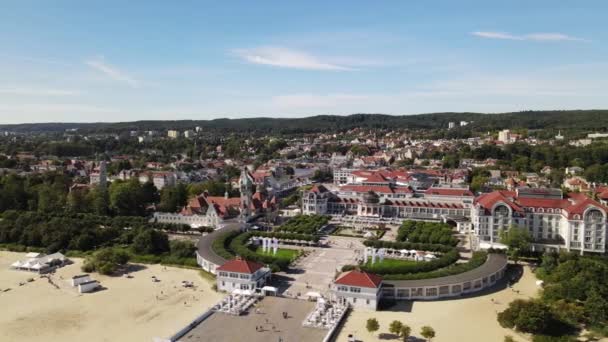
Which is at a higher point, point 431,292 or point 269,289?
point 269,289

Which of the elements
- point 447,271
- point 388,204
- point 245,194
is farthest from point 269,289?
point 388,204

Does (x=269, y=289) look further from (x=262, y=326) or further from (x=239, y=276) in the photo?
(x=262, y=326)

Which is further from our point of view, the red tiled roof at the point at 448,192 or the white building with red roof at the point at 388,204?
the red tiled roof at the point at 448,192

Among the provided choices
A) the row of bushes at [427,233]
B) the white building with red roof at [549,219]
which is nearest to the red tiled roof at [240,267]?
the row of bushes at [427,233]

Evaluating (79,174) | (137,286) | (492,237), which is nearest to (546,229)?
(492,237)

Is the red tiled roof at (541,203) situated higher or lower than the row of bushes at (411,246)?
higher

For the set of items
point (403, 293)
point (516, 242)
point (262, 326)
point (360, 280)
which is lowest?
point (262, 326)

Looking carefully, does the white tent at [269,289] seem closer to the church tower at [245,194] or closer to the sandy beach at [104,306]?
the sandy beach at [104,306]
